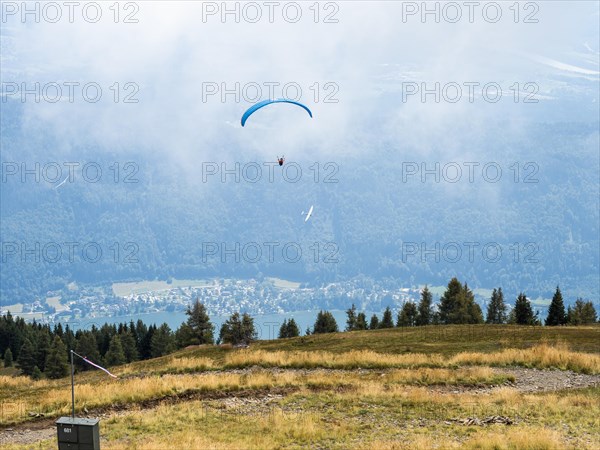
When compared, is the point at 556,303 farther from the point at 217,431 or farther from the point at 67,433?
the point at 67,433

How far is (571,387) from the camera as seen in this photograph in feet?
112

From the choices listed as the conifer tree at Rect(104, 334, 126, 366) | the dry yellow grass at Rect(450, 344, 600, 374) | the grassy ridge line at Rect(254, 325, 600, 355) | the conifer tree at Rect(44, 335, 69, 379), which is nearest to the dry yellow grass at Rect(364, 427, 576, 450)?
the dry yellow grass at Rect(450, 344, 600, 374)

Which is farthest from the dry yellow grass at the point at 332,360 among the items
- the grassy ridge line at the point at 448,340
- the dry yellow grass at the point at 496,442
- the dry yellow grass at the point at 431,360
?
the dry yellow grass at the point at 496,442

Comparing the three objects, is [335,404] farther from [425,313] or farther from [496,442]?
[425,313]

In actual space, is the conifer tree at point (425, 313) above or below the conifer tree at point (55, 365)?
above

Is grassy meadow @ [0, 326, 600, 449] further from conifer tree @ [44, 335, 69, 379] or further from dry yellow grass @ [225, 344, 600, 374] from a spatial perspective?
conifer tree @ [44, 335, 69, 379]

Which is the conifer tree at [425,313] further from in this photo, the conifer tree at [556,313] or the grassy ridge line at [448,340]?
the grassy ridge line at [448,340]

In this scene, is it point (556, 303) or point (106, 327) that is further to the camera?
point (106, 327)

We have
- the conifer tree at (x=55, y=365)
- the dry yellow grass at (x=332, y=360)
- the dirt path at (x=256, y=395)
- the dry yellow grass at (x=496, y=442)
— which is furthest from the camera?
the conifer tree at (x=55, y=365)

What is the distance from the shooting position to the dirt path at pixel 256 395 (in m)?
27.0

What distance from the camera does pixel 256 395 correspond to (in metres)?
32.0

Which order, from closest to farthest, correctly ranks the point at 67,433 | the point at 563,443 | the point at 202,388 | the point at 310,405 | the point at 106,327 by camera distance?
the point at 67,433
the point at 563,443
the point at 310,405
the point at 202,388
the point at 106,327

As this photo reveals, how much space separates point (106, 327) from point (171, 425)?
98.1 metres

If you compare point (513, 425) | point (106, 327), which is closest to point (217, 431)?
point (513, 425)
